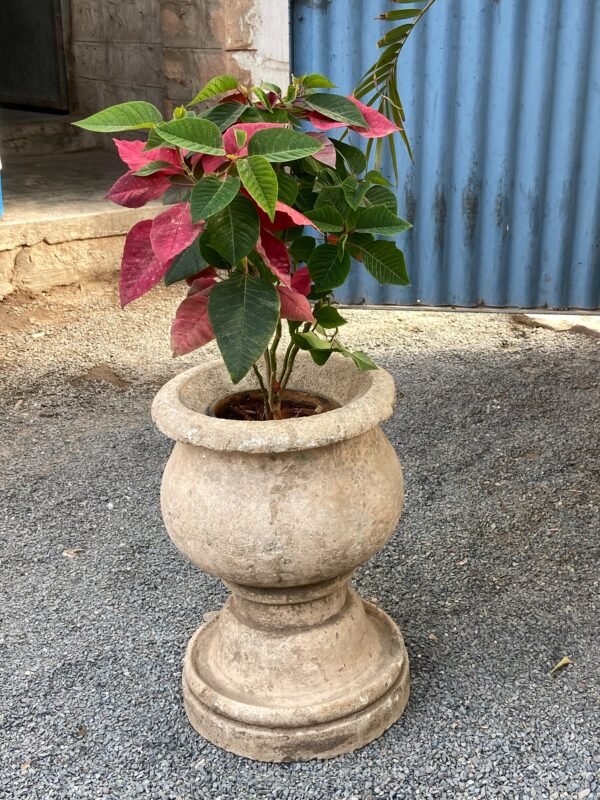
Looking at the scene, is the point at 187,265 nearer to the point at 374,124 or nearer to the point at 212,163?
the point at 212,163

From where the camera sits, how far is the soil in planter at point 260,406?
6.55 feet

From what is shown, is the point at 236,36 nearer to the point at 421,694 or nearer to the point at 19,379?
the point at 19,379

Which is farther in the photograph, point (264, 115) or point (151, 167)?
point (264, 115)

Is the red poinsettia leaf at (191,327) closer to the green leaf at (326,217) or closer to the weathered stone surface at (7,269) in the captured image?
the green leaf at (326,217)

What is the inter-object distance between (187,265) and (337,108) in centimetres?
42

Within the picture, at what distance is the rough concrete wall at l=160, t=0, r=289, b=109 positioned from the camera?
446 cm

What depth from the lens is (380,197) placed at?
6.07ft

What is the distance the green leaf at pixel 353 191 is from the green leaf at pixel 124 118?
0.37 metres

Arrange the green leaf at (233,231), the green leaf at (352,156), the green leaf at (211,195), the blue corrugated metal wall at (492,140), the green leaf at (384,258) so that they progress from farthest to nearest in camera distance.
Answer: the blue corrugated metal wall at (492,140), the green leaf at (352,156), the green leaf at (384,258), the green leaf at (233,231), the green leaf at (211,195)

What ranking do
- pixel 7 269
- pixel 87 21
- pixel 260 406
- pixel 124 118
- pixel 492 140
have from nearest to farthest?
pixel 124 118 → pixel 260 406 → pixel 492 140 → pixel 7 269 → pixel 87 21

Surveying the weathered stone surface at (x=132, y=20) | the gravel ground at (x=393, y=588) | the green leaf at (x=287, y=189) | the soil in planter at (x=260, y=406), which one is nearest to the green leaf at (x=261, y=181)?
the green leaf at (x=287, y=189)

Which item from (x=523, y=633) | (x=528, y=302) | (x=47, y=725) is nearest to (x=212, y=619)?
(x=47, y=725)

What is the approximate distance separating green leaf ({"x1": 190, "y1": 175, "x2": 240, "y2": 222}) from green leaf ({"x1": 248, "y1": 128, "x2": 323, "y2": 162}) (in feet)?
0.29

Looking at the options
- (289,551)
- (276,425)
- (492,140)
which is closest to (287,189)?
(276,425)
